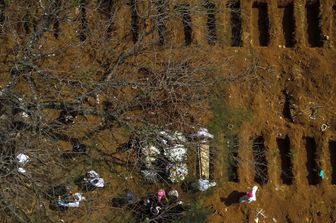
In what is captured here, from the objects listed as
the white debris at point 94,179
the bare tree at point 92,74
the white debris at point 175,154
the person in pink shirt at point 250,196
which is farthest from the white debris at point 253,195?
the white debris at point 94,179

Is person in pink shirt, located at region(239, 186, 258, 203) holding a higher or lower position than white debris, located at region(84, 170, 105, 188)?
lower

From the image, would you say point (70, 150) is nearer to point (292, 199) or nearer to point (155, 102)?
point (155, 102)

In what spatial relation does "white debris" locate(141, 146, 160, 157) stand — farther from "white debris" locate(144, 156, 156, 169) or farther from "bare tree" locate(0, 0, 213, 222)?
"bare tree" locate(0, 0, 213, 222)


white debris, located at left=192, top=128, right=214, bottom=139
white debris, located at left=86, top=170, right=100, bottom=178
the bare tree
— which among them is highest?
the bare tree

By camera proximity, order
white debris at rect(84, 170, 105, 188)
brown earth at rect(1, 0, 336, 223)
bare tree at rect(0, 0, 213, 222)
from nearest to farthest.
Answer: bare tree at rect(0, 0, 213, 222)
white debris at rect(84, 170, 105, 188)
brown earth at rect(1, 0, 336, 223)

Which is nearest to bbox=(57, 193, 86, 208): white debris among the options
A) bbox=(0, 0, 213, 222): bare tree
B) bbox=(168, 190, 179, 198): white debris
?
bbox=(0, 0, 213, 222): bare tree

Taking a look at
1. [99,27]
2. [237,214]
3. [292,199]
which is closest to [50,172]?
[99,27]

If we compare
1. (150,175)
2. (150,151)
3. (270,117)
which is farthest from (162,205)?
(270,117)

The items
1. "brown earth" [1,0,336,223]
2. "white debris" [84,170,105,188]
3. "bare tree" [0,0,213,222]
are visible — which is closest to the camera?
"bare tree" [0,0,213,222]

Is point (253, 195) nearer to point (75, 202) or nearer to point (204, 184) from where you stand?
point (204, 184)
